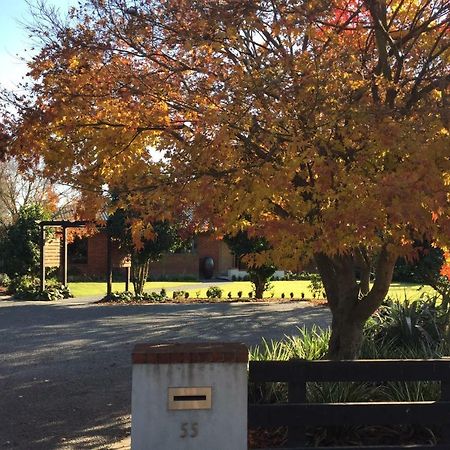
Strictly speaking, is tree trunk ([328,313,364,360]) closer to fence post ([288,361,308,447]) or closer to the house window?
fence post ([288,361,308,447])

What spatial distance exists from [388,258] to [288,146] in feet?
6.36

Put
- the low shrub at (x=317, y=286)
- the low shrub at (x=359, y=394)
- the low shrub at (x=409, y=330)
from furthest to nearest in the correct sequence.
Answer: the low shrub at (x=317, y=286) < the low shrub at (x=409, y=330) < the low shrub at (x=359, y=394)

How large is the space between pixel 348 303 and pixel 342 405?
189 cm

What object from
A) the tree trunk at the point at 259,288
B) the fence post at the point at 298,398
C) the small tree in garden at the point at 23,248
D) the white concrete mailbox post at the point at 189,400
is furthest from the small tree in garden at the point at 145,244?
the white concrete mailbox post at the point at 189,400

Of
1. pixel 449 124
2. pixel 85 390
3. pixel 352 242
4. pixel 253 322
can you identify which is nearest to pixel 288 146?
pixel 352 242

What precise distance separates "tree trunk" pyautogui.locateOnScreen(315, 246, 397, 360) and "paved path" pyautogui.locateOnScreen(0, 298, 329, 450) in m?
2.43

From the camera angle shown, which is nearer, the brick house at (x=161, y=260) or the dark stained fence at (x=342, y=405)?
the dark stained fence at (x=342, y=405)

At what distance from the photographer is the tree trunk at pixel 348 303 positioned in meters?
6.30

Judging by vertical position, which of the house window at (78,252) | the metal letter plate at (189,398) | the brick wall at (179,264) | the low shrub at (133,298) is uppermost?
the house window at (78,252)

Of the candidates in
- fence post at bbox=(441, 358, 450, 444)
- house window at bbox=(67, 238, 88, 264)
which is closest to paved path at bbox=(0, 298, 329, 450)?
fence post at bbox=(441, 358, 450, 444)

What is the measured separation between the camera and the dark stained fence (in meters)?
4.69

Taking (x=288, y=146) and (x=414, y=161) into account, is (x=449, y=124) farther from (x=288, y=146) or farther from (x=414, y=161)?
(x=288, y=146)

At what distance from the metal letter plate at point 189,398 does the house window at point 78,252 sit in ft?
105

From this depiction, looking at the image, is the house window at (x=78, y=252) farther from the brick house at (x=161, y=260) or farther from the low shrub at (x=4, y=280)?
the low shrub at (x=4, y=280)
